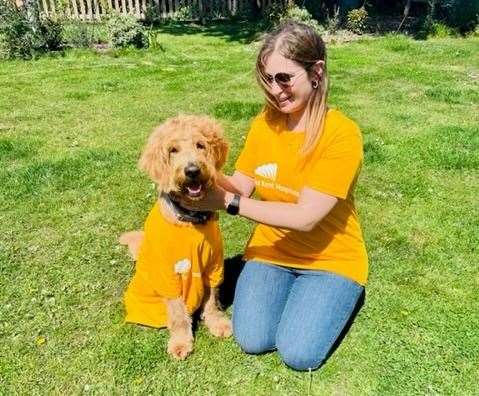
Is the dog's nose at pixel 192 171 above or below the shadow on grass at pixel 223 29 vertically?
above

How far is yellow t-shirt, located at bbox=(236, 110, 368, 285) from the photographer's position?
3551mm

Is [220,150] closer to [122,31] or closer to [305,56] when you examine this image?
[305,56]

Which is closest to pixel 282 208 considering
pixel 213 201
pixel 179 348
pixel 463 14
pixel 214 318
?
pixel 213 201

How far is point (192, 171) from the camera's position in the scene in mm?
3301

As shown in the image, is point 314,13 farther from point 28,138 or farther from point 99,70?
point 28,138

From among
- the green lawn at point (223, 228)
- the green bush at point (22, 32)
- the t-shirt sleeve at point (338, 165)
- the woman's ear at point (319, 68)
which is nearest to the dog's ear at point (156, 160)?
the t-shirt sleeve at point (338, 165)

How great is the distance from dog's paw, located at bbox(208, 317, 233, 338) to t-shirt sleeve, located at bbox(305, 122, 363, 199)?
1.37 m

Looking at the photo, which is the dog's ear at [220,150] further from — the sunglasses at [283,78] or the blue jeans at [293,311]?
the blue jeans at [293,311]

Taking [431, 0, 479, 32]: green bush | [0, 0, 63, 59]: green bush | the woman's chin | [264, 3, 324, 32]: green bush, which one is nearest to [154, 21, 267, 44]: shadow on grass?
[264, 3, 324, 32]: green bush

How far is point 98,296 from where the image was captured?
15.4 ft

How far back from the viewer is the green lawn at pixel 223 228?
3.88 m

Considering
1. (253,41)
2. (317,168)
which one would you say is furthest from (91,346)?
(253,41)

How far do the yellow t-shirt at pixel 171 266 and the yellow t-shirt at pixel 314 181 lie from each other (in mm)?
511

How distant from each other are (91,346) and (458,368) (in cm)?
274
